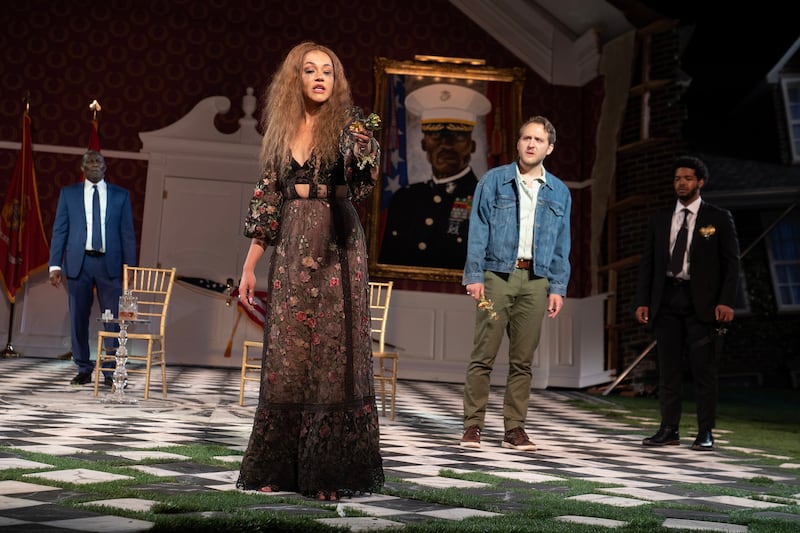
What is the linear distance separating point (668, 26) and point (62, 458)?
24.8ft

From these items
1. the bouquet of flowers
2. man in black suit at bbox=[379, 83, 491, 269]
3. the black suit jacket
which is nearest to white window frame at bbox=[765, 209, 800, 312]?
man in black suit at bbox=[379, 83, 491, 269]

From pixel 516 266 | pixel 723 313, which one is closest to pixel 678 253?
pixel 723 313

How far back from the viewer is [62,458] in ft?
10.2

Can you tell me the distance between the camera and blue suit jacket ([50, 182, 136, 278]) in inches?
265

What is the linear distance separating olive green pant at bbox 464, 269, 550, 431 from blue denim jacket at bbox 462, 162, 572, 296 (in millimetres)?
64

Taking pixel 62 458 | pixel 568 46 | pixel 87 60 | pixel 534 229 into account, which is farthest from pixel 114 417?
pixel 568 46

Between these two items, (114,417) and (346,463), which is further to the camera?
(114,417)

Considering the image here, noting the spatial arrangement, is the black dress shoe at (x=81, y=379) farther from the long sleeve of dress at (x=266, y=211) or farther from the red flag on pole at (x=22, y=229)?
the long sleeve of dress at (x=266, y=211)

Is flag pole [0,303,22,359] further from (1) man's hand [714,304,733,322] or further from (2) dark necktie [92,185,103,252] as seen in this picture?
(1) man's hand [714,304,733,322]

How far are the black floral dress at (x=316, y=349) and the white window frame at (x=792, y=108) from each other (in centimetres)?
1243

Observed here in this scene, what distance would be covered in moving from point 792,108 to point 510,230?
11.1m

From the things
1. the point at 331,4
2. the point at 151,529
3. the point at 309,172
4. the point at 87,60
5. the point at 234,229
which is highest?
the point at 331,4

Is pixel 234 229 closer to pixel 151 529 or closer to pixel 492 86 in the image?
pixel 492 86

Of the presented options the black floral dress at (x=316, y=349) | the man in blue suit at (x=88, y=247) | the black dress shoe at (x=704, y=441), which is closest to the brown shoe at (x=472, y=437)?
the black dress shoe at (x=704, y=441)
